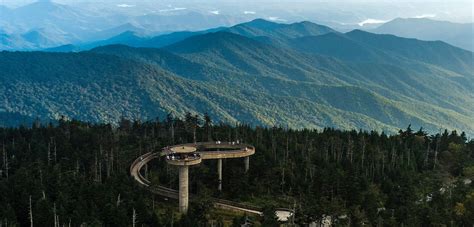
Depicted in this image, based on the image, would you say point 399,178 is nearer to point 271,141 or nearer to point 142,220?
point 271,141

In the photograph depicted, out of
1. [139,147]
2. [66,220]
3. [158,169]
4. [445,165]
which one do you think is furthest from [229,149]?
[445,165]

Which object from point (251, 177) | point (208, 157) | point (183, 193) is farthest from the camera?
point (251, 177)

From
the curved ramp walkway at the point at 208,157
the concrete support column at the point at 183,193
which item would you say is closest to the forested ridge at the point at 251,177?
the concrete support column at the point at 183,193

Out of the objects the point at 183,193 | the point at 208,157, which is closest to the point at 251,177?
the point at 208,157

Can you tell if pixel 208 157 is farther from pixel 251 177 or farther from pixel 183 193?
pixel 183 193

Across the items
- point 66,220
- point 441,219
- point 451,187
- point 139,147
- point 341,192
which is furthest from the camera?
point 139,147

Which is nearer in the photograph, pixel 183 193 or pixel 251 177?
pixel 183 193

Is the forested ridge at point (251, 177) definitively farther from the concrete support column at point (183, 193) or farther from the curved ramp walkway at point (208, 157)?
the curved ramp walkway at point (208, 157)

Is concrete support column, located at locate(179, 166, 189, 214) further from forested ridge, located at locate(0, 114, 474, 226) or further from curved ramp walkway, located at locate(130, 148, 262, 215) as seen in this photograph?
curved ramp walkway, located at locate(130, 148, 262, 215)
